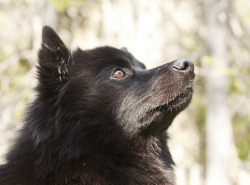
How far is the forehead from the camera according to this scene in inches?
159

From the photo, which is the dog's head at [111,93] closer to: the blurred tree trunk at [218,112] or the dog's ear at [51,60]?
the dog's ear at [51,60]

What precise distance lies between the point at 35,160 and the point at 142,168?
1.08 meters

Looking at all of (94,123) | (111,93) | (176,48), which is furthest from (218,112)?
(94,123)

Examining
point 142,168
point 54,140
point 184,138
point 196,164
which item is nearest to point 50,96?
point 54,140

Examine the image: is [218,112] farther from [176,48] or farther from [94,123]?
[94,123]

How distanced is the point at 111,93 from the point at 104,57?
456mm

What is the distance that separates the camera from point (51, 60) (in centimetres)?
373

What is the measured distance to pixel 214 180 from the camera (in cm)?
1327

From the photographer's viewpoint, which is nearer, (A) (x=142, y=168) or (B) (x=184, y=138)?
(A) (x=142, y=168)

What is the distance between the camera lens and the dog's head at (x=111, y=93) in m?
3.67

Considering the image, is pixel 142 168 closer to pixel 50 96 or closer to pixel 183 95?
pixel 183 95

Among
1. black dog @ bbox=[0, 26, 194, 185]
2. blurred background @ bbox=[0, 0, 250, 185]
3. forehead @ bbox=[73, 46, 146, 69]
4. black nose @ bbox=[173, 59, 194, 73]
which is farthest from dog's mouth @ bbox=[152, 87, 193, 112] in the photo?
blurred background @ bbox=[0, 0, 250, 185]

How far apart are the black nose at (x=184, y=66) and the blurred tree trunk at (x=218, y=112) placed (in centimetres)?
1002

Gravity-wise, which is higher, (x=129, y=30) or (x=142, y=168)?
(x=129, y=30)
